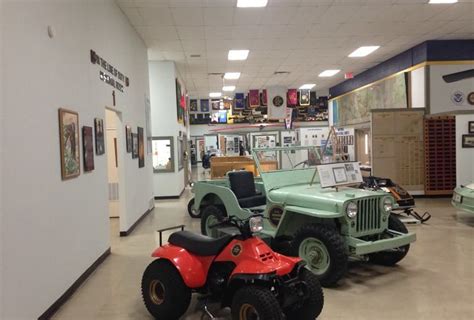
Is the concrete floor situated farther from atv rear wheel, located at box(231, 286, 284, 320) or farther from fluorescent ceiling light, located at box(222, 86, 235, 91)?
fluorescent ceiling light, located at box(222, 86, 235, 91)

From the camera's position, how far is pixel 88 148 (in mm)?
4891

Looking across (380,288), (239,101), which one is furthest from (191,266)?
(239,101)

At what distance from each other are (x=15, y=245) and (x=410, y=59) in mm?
10861

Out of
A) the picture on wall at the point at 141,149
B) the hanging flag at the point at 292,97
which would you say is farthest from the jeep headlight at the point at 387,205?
the hanging flag at the point at 292,97

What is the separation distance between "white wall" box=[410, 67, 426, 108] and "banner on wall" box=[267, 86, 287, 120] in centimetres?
715

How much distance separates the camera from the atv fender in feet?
10.8

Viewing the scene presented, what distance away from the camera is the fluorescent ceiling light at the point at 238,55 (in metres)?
10.7

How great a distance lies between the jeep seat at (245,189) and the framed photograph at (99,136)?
2072mm

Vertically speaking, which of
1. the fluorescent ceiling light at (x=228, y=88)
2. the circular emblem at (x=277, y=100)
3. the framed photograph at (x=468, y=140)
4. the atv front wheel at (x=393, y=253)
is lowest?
the atv front wheel at (x=393, y=253)

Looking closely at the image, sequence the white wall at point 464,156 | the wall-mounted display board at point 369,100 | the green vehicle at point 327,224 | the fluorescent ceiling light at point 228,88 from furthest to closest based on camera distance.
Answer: the fluorescent ceiling light at point 228,88 < the wall-mounted display board at point 369,100 < the white wall at point 464,156 < the green vehicle at point 327,224

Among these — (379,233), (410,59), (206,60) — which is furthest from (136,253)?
(410,59)

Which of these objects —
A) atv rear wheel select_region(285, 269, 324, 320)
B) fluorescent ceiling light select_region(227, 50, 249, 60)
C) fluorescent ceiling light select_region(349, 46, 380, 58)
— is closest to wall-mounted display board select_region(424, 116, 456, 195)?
fluorescent ceiling light select_region(349, 46, 380, 58)

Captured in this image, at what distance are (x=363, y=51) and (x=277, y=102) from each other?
655 cm

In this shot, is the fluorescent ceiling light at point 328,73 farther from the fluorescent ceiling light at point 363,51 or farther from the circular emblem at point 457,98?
the circular emblem at point 457,98
